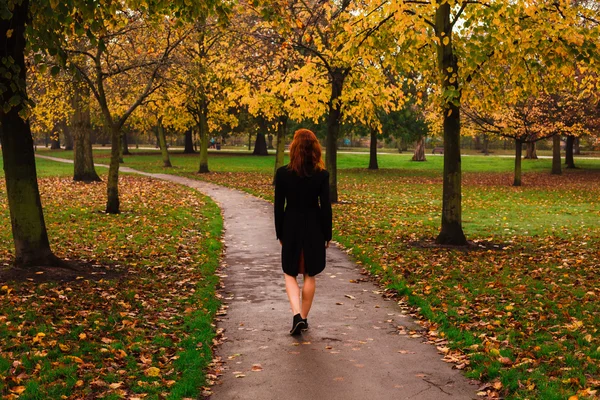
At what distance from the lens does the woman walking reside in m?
6.72

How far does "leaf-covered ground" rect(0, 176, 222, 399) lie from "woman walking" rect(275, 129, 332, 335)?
1194 mm

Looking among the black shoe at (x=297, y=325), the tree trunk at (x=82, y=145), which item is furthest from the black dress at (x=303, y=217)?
the tree trunk at (x=82, y=145)

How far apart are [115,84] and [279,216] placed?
13378 millimetres

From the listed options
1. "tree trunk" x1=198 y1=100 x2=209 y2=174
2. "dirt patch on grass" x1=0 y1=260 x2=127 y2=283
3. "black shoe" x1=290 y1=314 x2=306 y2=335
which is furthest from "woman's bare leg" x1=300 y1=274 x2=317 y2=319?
"tree trunk" x1=198 y1=100 x2=209 y2=174

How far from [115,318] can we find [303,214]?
2.69 metres

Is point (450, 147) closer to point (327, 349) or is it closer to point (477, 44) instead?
point (477, 44)

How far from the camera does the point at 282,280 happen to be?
9.84m

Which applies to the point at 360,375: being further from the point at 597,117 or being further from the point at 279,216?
the point at 597,117

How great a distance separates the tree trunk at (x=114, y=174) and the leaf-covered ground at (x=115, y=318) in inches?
92.3

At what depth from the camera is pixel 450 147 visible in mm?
12086

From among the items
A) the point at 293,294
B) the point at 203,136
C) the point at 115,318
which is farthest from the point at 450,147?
the point at 203,136

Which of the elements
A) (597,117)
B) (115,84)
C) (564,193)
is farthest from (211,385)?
(597,117)

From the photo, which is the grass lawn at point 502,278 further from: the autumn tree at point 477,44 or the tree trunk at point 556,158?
the tree trunk at point 556,158

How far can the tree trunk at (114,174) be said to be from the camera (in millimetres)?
16438
